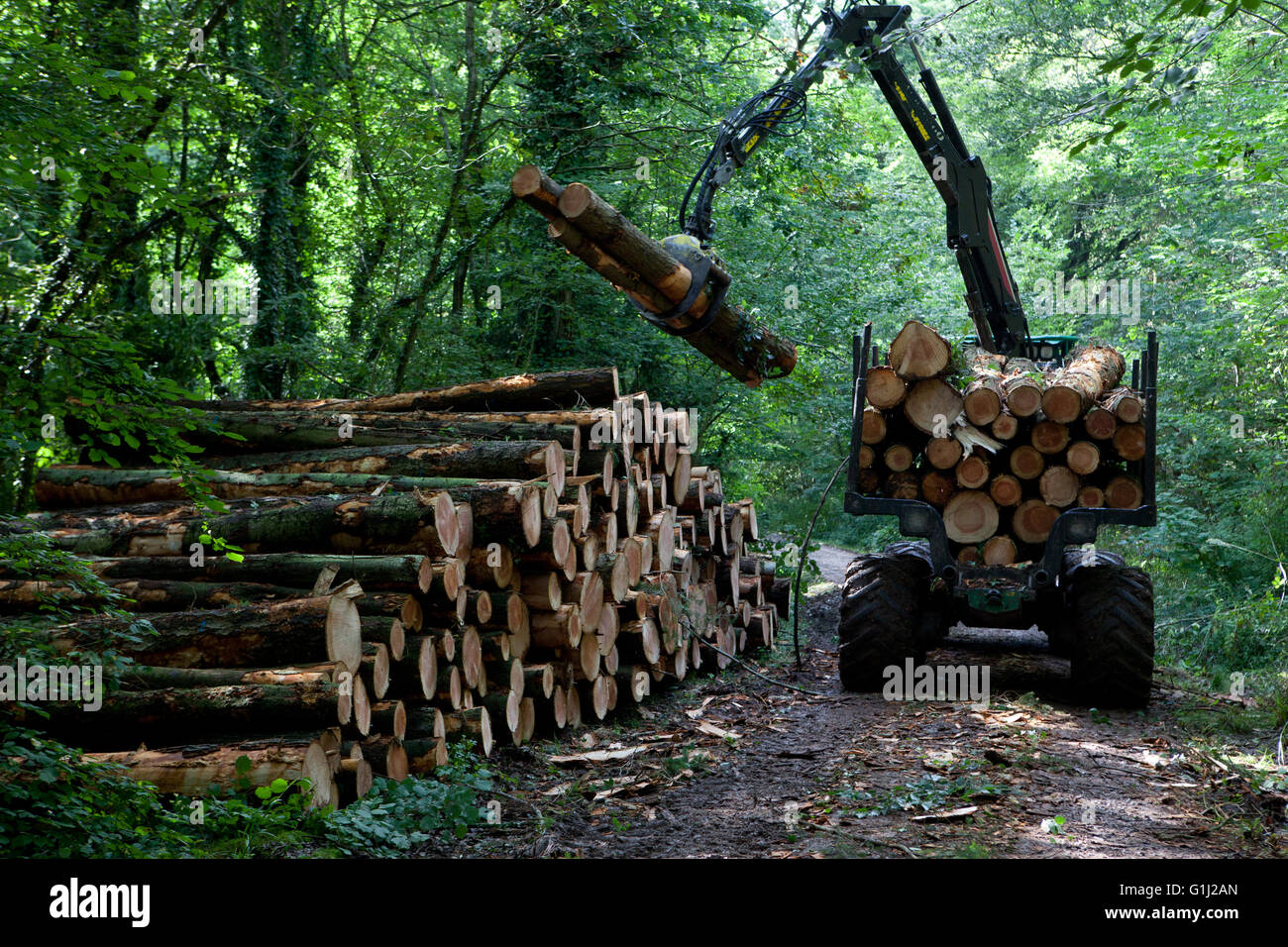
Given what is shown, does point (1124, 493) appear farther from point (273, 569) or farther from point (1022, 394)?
point (273, 569)

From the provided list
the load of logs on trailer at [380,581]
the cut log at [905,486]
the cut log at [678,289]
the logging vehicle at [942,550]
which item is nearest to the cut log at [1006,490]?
the logging vehicle at [942,550]

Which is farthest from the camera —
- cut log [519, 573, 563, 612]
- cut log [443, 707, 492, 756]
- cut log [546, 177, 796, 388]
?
cut log [519, 573, 563, 612]

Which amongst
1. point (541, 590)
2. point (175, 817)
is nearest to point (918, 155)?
point (541, 590)

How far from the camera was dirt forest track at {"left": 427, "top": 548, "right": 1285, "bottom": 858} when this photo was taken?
4406mm

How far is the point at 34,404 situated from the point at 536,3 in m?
9.51

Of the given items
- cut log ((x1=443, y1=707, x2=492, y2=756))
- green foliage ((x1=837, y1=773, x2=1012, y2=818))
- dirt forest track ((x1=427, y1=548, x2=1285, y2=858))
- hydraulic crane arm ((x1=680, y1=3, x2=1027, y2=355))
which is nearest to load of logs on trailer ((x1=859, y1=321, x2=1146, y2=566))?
dirt forest track ((x1=427, y1=548, x2=1285, y2=858))

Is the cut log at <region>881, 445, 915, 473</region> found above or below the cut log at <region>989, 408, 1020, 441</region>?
below

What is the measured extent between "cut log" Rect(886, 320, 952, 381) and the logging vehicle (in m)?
0.04

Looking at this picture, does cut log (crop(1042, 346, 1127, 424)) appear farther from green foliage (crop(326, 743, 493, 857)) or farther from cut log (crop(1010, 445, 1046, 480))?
green foliage (crop(326, 743, 493, 857))

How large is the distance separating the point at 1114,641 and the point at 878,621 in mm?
1606

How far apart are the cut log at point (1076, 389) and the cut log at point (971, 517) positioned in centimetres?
75

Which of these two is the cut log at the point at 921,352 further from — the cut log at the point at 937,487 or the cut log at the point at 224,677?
the cut log at the point at 224,677

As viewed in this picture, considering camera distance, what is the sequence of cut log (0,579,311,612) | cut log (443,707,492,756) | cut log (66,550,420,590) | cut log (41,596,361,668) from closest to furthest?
1. cut log (41,596,361,668)
2. cut log (0,579,311,612)
3. cut log (66,550,420,590)
4. cut log (443,707,492,756)
